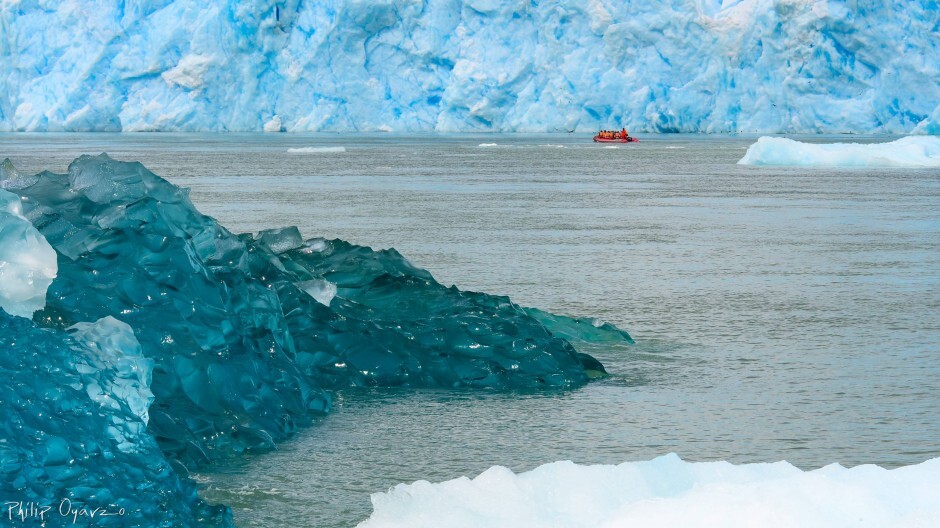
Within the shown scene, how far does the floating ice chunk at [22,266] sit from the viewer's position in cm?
501

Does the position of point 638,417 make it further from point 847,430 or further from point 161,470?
point 161,470

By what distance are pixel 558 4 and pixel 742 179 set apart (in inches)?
903

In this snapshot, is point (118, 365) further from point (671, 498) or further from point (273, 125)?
point (273, 125)

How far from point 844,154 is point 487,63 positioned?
19646mm

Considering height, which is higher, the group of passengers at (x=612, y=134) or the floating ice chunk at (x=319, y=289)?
the floating ice chunk at (x=319, y=289)

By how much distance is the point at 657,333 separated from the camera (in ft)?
24.8

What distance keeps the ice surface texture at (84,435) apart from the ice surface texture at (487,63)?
144 ft

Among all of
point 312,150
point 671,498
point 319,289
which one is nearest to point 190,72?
point 312,150

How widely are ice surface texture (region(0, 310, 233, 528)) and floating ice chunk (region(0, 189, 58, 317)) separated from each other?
0.31 m

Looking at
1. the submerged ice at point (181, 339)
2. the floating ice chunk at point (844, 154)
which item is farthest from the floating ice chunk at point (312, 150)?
the submerged ice at point (181, 339)

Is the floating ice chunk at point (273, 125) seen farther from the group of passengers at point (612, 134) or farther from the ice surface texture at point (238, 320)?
the ice surface texture at point (238, 320)

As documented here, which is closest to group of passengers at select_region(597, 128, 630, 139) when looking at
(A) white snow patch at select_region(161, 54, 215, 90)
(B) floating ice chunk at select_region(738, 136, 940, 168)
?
(A) white snow patch at select_region(161, 54, 215, 90)

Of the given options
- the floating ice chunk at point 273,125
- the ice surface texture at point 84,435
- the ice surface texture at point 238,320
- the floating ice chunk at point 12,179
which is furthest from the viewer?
the floating ice chunk at point 273,125

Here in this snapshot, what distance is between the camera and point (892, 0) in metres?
45.3
